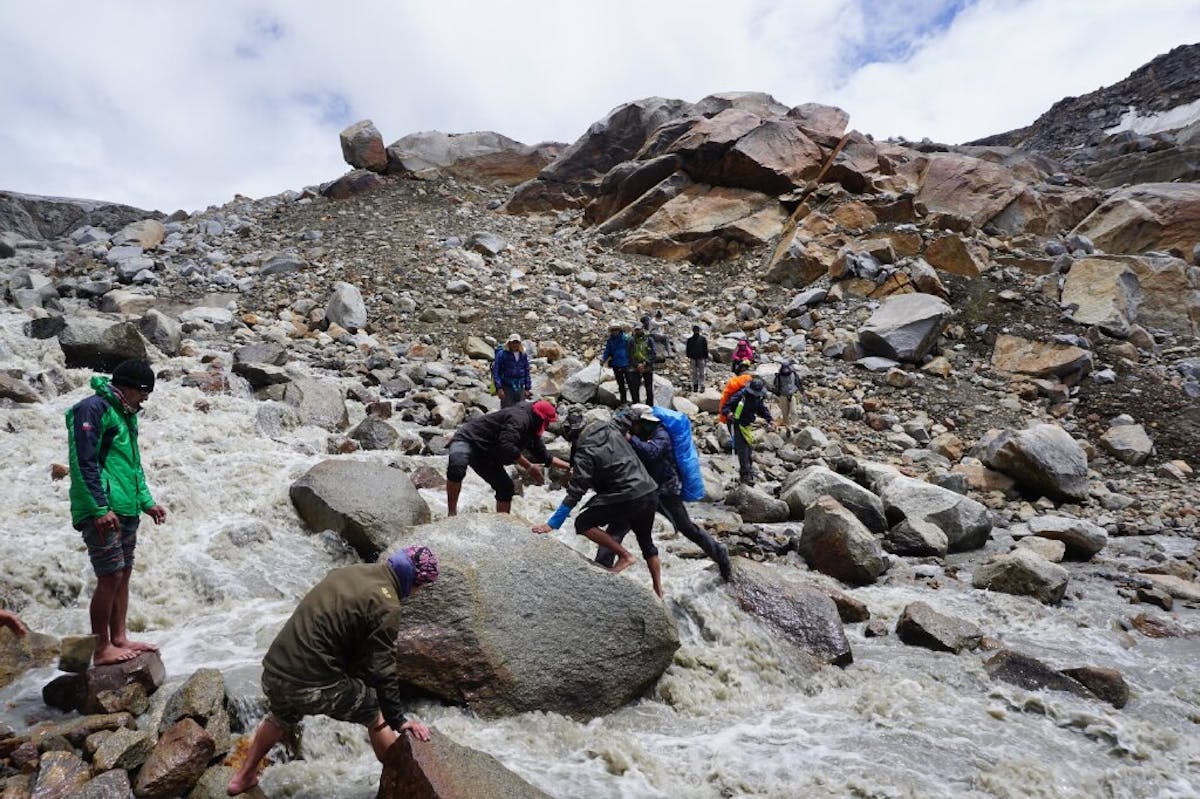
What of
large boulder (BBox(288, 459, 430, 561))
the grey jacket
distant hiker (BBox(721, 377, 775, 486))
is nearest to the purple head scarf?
the grey jacket

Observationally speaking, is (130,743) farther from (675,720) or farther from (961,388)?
(961,388)

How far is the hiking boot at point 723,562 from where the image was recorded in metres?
7.16

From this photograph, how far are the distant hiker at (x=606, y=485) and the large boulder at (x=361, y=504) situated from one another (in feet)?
9.35

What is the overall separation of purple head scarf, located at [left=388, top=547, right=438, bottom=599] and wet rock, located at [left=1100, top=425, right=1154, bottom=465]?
15.1m

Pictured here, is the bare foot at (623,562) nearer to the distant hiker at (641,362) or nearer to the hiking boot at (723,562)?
the hiking boot at (723,562)

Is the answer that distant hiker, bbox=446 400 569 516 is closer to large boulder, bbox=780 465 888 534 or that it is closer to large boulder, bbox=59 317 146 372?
large boulder, bbox=780 465 888 534

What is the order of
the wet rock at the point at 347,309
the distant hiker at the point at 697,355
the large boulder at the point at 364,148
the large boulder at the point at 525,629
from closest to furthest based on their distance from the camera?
the large boulder at the point at 525,629, the distant hiker at the point at 697,355, the wet rock at the point at 347,309, the large boulder at the point at 364,148

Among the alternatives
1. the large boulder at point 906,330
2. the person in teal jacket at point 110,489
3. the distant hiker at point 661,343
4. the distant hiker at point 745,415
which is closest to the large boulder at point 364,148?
the distant hiker at point 661,343

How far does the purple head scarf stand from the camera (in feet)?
13.3

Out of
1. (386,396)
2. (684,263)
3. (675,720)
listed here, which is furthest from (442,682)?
(684,263)

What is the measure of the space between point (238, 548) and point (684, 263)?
827 inches

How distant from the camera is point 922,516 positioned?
33.5 ft

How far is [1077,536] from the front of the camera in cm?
979

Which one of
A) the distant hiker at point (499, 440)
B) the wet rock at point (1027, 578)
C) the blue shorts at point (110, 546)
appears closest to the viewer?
the blue shorts at point (110, 546)
